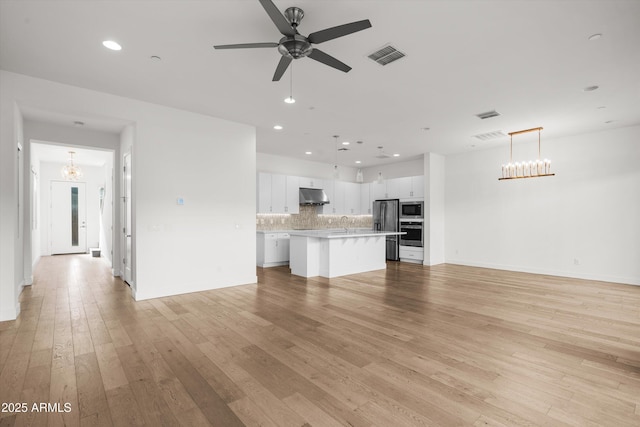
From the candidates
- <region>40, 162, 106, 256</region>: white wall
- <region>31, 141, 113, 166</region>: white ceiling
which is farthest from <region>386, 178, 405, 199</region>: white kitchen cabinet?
<region>40, 162, 106, 256</region>: white wall

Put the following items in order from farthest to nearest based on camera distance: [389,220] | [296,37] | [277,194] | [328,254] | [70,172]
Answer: [389,220], [70,172], [277,194], [328,254], [296,37]

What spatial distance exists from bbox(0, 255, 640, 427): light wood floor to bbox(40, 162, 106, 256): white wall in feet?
21.1

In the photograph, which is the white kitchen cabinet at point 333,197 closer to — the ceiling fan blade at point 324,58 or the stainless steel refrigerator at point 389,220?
the stainless steel refrigerator at point 389,220

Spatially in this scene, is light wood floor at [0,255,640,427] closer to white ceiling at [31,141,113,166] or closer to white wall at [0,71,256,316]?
white wall at [0,71,256,316]

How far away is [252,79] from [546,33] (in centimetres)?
321

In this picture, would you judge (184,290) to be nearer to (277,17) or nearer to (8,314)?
(8,314)

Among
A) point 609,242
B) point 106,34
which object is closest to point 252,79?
point 106,34

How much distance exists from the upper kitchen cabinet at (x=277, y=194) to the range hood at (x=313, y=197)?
184 mm

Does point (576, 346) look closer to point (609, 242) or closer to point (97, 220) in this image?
point (609, 242)

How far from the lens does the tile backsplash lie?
8.71m

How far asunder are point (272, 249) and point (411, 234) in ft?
13.2

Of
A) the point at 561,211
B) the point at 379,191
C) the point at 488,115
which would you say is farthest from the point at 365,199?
the point at 488,115

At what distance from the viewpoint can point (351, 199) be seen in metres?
10.4

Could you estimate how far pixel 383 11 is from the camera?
2623mm
